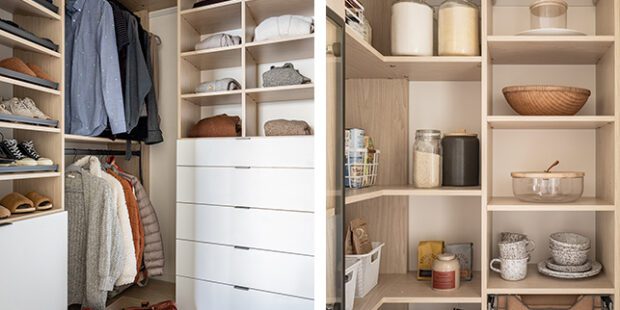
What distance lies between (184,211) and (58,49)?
40 cm

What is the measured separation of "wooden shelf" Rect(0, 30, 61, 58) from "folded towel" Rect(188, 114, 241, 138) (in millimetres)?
326

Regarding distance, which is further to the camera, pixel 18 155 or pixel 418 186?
pixel 418 186

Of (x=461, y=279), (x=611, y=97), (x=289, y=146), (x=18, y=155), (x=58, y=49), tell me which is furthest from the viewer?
(x=461, y=279)

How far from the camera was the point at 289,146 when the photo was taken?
26.3 inches

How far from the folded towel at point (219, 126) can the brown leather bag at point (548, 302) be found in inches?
29.8

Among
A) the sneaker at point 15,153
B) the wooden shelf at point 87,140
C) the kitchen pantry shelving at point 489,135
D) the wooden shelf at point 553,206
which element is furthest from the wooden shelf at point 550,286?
the sneaker at point 15,153

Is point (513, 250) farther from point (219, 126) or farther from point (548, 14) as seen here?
point (219, 126)

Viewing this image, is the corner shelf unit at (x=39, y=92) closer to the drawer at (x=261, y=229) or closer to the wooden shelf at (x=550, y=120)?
the drawer at (x=261, y=229)

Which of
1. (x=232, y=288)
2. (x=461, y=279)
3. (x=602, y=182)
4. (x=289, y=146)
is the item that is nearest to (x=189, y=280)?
(x=232, y=288)

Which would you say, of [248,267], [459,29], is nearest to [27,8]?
[248,267]

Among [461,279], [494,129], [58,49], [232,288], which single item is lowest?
[461,279]

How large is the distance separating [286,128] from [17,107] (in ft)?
1.46

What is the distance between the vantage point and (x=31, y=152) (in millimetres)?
813

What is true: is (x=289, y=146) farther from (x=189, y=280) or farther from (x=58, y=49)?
Answer: (x=58, y=49)
